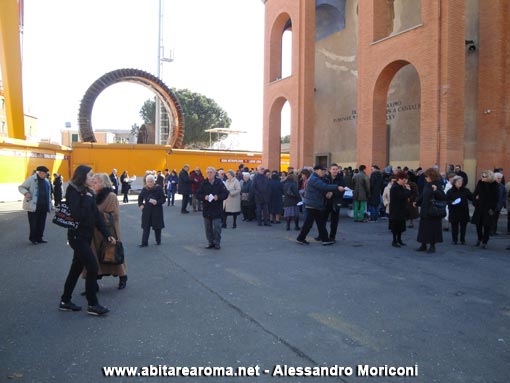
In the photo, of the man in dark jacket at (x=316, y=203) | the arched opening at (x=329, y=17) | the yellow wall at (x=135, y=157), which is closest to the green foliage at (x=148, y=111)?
the yellow wall at (x=135, y=157)

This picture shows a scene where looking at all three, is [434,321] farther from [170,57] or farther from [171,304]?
[170,57]

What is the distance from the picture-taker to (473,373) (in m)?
3.74

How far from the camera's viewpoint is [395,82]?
72.5 feet

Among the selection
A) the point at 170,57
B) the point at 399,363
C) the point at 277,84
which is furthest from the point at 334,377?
the point at 170,57

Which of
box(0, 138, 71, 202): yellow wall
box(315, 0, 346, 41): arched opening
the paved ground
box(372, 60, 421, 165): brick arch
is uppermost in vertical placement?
box(315, 0, 346, 41): arched opening

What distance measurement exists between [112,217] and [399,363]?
4233mm

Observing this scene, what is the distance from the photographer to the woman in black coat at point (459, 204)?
407 inches

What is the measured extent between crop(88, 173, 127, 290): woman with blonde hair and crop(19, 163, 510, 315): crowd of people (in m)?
0.01

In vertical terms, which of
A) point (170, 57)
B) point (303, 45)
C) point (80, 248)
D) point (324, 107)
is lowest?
point (80, 248)

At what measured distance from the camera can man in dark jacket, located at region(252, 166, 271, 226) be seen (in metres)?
13.8

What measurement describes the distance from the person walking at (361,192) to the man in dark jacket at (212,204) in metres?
5.84

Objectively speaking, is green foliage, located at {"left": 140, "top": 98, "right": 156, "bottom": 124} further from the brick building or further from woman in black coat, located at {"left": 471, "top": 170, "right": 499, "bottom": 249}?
woman in black coat, located at {"left": 471, "top": 170, "right": 499, "bottom": 249}

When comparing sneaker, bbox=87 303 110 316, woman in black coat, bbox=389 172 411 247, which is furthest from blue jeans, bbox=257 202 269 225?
sneaker, bbox=87 303 110 316

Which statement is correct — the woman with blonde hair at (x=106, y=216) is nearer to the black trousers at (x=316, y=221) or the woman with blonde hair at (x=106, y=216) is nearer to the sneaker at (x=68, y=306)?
the sneaker at (x=68, y=306)
